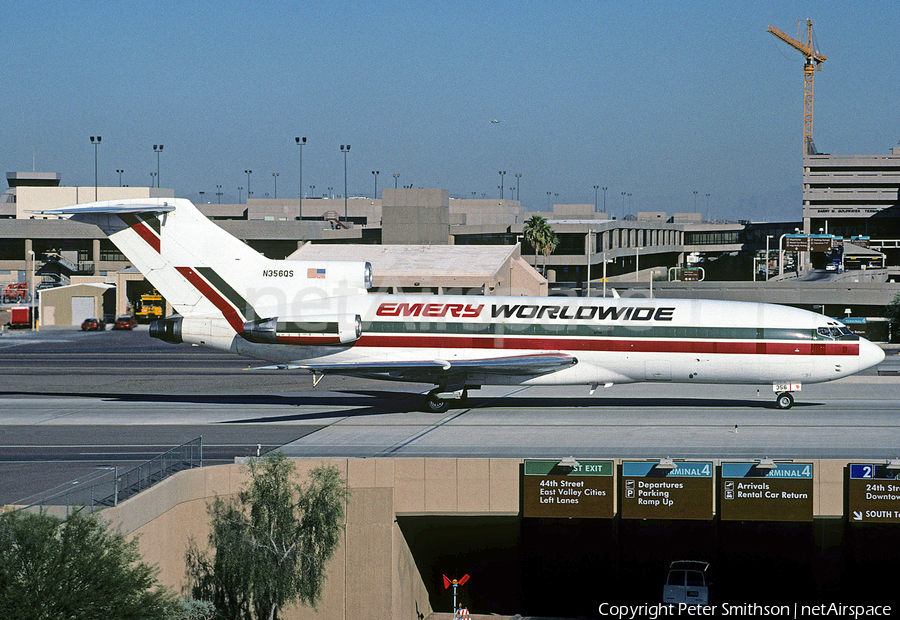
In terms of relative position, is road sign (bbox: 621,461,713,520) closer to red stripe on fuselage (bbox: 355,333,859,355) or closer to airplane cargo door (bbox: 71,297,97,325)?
red stripe on fuselage (bbox: 355,333,859,355)

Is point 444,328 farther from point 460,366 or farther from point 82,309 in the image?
point 82,309

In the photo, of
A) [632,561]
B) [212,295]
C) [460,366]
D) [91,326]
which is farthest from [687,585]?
[91,326]

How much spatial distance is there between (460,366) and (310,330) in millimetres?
6404

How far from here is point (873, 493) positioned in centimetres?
2527

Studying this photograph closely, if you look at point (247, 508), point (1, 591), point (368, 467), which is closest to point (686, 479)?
point (368, 467)

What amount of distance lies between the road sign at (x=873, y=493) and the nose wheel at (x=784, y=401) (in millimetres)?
10611

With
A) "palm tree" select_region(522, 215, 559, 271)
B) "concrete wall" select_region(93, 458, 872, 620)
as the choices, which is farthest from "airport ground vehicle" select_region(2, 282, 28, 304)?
"concrete wall" select_region(93, 458, 872, 620)

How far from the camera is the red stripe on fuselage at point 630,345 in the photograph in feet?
115

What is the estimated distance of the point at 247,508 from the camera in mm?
25391

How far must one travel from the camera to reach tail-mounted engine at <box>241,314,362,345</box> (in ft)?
118

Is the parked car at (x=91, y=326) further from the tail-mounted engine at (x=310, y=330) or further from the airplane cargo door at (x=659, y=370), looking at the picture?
the airplane cargo door at (x=659, y=370)

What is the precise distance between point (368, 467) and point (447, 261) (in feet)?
185

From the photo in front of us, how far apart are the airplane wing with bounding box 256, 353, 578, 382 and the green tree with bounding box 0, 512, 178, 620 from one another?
15.8m

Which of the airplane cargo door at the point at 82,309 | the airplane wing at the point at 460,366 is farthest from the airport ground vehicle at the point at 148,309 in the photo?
the airplane wing at the point at 460,366
